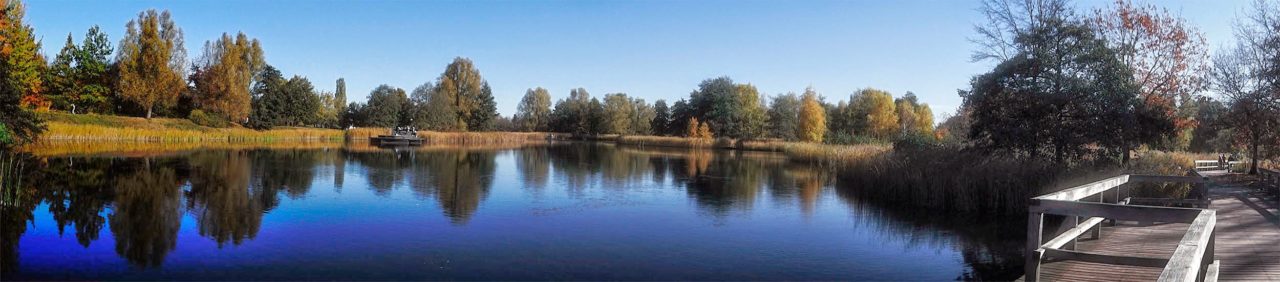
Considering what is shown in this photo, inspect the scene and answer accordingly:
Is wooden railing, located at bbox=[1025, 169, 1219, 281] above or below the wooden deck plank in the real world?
above

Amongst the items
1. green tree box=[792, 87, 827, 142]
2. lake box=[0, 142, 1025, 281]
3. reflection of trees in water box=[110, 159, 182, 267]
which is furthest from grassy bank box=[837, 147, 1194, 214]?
green tree box=[792, 87, 827, 142]

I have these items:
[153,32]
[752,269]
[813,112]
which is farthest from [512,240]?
[153,32]

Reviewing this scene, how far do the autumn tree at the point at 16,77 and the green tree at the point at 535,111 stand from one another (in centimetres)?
5469

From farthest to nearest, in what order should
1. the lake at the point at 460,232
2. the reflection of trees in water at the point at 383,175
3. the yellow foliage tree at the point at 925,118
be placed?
1. the yellow foliage tree at the point at 925,118
2. the reflection of trees in water at the point at 383,175
3. the lake at the point at 460,232

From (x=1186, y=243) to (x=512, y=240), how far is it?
8.38 meters

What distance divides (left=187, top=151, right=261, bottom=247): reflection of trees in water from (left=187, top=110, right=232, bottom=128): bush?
103 ft

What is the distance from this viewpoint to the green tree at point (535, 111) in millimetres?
92750

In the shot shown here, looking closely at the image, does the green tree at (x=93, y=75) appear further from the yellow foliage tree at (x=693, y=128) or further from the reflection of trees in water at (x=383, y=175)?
the yellow foliage tree at (x=693, y=128)

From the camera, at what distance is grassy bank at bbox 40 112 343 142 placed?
3847cm

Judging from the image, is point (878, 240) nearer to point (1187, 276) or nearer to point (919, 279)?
point (919, 279)

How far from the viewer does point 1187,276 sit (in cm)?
295

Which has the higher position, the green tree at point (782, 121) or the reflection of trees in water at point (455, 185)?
the green tree at point (782, 121)

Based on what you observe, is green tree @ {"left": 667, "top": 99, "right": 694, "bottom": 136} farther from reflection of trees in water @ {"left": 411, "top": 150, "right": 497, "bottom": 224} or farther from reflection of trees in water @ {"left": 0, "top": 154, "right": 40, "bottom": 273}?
reflection of trees in water @ {"left": 0, "top": 154, "right": 40, "bottom": 273}

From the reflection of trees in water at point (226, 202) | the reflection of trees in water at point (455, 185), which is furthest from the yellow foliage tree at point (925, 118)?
the reflection of trees in water at point (226, 202)
